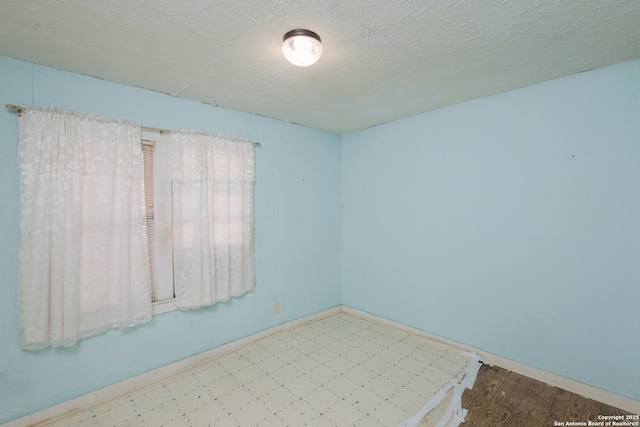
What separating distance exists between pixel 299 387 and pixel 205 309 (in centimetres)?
111

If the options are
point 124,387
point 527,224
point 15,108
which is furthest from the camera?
point 527,224

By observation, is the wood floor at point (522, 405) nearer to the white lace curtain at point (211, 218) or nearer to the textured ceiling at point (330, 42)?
the white lace curtain at point (211, 218)

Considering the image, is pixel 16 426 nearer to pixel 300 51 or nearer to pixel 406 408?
pixel 406 408

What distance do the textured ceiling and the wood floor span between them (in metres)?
2.38

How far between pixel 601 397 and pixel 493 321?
77cm

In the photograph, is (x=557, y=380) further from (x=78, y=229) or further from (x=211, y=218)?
(x=78, y=229)

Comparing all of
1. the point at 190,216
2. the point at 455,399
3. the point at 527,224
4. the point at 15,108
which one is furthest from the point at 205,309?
the point at 527,224

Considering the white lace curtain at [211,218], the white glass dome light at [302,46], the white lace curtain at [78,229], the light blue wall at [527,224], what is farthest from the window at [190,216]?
the light blue wall at [527,224]

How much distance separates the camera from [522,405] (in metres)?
1.98

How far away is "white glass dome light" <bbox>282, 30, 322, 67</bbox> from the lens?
61.8 inches

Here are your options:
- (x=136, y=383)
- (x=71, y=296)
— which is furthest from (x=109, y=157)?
(x=136, y=383)

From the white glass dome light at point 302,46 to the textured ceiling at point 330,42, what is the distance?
0.05m

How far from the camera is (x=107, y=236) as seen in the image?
2104 mm

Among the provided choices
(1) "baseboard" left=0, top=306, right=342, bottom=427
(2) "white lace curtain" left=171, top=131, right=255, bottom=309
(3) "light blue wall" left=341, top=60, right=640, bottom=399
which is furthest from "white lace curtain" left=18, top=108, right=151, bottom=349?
(3) "light blue wall" left=341, top=60, right=640, bottom=399
